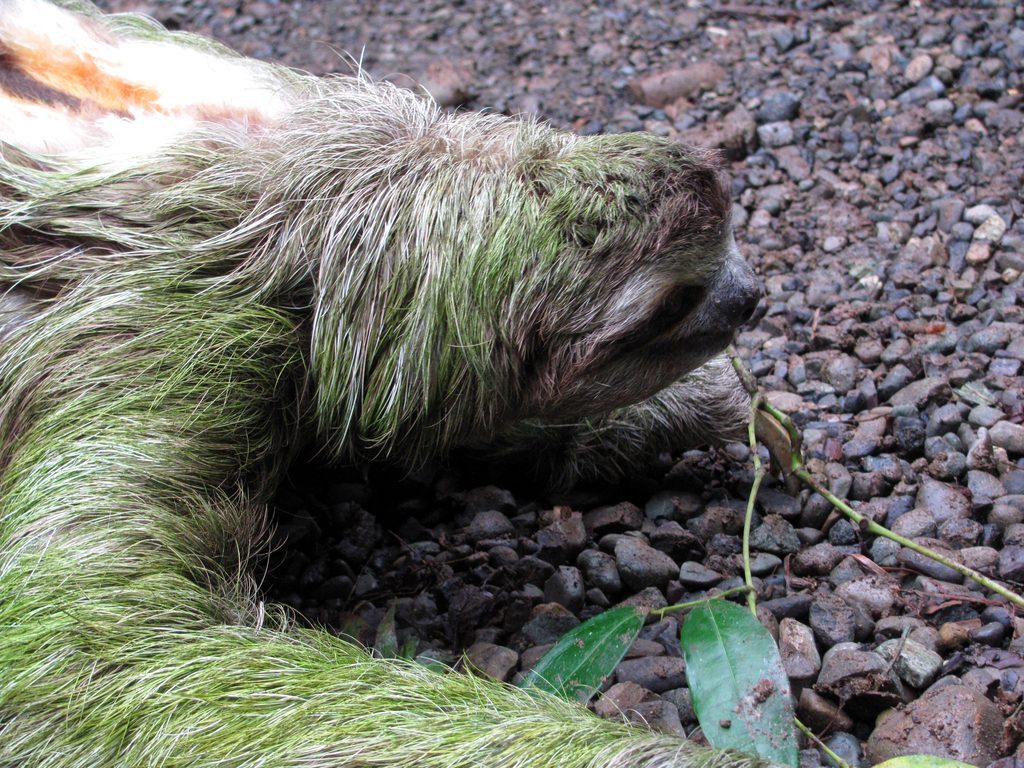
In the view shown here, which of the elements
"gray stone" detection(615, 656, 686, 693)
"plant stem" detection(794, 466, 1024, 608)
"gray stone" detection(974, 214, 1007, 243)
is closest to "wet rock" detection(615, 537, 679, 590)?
"gray stone" detection(615, 656, 686, 693)

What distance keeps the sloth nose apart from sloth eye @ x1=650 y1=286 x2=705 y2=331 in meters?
0.07

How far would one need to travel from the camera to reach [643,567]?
13.9 feet

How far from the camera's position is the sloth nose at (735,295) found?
12.9ft

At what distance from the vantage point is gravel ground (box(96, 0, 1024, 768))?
12.5 feet

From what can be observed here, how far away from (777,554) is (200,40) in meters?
3.48

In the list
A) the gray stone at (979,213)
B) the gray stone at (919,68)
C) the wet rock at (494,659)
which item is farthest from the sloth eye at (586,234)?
the gray stone at (919,68)

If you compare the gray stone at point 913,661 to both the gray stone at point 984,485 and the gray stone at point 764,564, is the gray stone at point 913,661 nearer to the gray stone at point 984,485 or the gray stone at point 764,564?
the gray stone at point 764,564

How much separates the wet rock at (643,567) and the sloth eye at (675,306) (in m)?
0.90

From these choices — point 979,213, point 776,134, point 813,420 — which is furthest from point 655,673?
point 776,134

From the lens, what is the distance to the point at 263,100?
4.39 m

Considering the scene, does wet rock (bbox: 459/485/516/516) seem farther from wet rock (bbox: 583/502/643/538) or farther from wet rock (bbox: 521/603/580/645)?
wet rock (bbox: 521/603/580/645)

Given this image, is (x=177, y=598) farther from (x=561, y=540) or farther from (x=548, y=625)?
(x=561, y=540)

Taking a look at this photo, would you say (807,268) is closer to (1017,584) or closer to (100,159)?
(1017,584)

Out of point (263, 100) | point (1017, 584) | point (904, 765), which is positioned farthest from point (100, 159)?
point (1017, 584)
